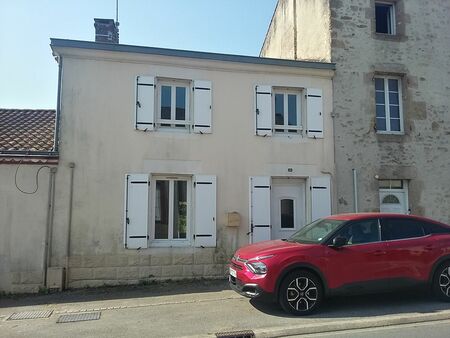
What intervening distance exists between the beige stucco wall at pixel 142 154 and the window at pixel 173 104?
29cm

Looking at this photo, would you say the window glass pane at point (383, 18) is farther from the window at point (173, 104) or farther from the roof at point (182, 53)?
the window at point (173, 104)

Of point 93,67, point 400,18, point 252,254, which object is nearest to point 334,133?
point 400,18

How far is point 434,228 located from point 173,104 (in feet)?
20.7

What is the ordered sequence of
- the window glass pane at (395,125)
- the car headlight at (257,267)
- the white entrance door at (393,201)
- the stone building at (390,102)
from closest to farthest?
1. the car headlight at (257,267)
2. the stone building at (390,102)
3. the white entrance door at (393,201)
4. the window glass pane at (395,125)

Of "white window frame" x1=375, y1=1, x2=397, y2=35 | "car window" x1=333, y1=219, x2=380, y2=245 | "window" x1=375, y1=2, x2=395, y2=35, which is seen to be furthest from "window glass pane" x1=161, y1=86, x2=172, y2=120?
"white window frame" x1=375, y1=1, x2=397, y2=35

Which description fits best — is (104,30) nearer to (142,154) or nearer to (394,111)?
(142,154)

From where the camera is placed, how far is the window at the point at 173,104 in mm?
10445

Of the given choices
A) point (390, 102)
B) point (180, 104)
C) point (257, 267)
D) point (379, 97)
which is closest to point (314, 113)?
point (379, 97)

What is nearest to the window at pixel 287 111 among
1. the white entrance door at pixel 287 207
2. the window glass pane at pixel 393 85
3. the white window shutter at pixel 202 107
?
the white entrance door at pixel 287 207

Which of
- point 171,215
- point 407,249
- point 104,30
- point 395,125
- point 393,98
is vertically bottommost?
point 407,249

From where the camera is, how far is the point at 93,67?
10.0 meters

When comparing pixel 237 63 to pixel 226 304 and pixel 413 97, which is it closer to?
pixel 413 97

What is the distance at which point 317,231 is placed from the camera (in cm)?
766

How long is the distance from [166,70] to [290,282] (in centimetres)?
606
